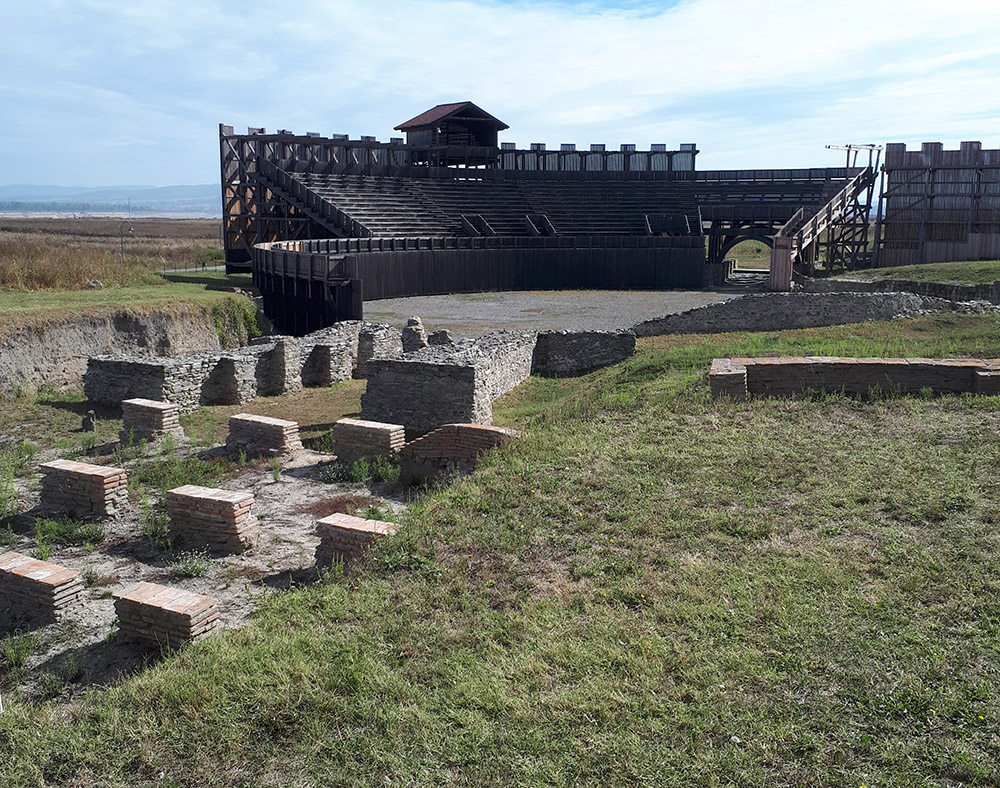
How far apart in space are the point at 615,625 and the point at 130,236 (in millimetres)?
90761

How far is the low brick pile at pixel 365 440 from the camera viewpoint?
1250 cm

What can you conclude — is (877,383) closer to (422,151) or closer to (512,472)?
(512,472)

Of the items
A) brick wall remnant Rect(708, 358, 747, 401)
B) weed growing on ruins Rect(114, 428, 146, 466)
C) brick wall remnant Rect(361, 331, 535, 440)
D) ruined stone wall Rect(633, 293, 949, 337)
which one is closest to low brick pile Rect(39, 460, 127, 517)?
weed growing on ruins Rect(114, 428, 146, 466)

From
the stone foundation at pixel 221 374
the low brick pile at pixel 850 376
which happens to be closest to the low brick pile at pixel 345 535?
the low brick pile at pixel 850 376

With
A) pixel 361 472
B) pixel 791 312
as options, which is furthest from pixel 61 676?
pixel 791 312

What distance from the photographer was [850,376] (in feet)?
39.1

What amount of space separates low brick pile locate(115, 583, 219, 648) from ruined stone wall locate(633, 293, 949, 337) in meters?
19.1

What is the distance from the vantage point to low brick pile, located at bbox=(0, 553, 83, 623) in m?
7.98

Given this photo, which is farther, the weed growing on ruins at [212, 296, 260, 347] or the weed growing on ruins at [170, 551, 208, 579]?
the weed growing on ruins at [212, 296, 260, 347]

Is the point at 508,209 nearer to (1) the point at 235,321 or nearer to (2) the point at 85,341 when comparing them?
(1) the point at 235,321

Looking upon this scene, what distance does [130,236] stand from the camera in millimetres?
86750

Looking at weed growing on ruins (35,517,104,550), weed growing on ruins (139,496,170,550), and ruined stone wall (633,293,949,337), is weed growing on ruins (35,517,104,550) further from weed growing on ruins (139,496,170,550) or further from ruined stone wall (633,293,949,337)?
ruined stone wall (633,293,949,337)

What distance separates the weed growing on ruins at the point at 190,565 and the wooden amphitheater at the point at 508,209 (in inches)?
Result: 1008

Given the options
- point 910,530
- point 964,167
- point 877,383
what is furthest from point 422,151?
point 910,530
